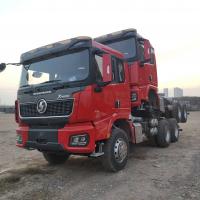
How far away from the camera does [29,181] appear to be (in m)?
6.89

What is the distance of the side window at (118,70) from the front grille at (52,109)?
1622mm

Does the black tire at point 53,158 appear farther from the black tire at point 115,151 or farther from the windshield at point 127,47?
the windshield at point 127,47

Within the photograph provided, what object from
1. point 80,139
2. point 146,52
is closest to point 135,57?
point 146,52

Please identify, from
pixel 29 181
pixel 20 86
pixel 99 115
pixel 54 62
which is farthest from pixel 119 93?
pixel 29 181

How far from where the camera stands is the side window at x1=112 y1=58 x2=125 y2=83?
7.84m

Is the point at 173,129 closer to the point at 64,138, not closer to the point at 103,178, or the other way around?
the point at 103,178

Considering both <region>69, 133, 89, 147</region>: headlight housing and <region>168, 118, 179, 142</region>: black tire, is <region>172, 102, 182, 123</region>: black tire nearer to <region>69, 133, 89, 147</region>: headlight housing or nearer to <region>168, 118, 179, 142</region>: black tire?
<region>168, 118, 179, 142</region>: black tire

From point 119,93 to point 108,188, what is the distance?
2.60 meters

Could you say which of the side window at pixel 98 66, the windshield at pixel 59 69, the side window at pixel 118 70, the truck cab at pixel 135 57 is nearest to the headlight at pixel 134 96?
the truck cab at pixel 135 57

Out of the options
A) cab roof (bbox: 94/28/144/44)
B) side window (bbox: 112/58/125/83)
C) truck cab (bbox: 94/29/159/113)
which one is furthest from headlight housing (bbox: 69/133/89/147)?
cab roof (bbox: 94/28/144/44)

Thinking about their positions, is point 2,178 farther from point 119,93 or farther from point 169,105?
point 169,105

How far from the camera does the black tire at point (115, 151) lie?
716 cm

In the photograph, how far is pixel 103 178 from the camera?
6.96 metres

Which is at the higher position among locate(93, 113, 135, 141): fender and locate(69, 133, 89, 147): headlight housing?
locate(93, 113, 135, 141): fender
